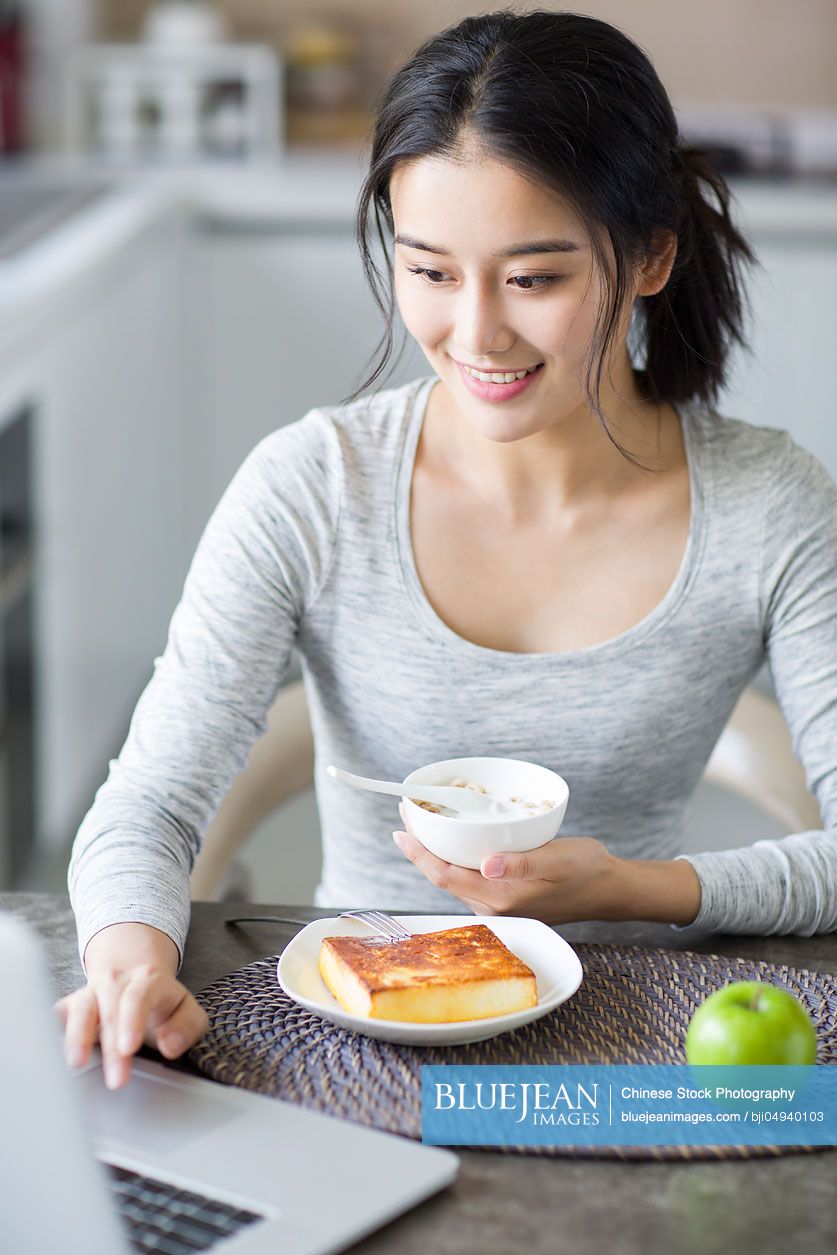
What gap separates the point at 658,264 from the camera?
1.25 meters

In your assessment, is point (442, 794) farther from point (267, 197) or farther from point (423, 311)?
point (267, 197)

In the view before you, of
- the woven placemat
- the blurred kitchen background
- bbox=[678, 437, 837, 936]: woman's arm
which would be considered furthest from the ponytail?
the blurred kitchen background

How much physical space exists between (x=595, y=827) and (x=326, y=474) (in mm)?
384

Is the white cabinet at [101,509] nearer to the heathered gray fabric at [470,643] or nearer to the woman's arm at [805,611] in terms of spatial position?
the heathered gray fabric at [470,643]

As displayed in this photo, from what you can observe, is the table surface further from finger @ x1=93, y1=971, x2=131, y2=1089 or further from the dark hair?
the dark hair

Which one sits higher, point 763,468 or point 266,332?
point 763,468

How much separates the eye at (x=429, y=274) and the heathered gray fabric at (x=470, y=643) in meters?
0.21

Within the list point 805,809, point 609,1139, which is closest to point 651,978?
point 609,1139

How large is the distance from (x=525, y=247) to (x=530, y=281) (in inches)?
1.2

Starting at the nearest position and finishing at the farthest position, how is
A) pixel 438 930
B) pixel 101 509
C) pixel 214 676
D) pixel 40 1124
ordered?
pixel 40 1124 → pixel 438 930 → pixel 214 676 → pixel 101 509

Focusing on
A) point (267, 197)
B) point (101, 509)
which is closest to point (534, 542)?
point (101, 509)

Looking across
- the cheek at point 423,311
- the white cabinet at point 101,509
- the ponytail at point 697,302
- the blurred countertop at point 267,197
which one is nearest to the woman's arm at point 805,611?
the ponytail at point 697,302

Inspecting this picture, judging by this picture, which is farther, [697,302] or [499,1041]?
[697,302]

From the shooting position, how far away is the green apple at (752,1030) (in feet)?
2.62
